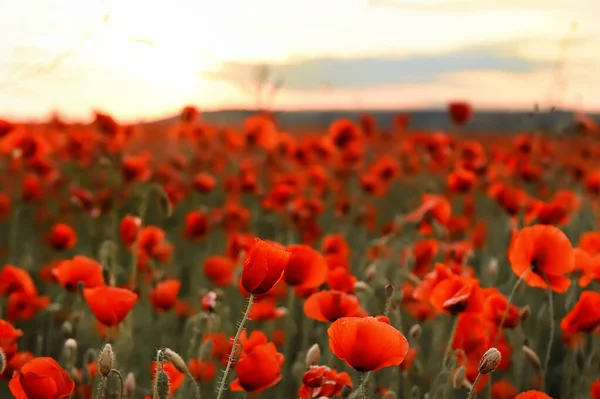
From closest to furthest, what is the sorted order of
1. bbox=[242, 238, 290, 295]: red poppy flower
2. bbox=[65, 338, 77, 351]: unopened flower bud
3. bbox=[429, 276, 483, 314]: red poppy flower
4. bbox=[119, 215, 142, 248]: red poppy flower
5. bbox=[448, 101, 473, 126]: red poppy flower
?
1. bbox=[242, 238, 290, 295]: red poppy flower
2. bbox=[429, 276, 483, 314]: red poppy flower
3. bbox=[65, 338, 77, 351]: unopened flower bud
4. bbox=[119, 215, 142, 248]: red poppy flower
5. bbox=[448, 101, 473, 126]: red poppy flower

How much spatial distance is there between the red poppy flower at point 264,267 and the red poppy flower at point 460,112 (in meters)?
4.12

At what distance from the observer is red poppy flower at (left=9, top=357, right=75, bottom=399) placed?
1.47 metres

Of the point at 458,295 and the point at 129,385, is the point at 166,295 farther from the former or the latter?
the point at 458,295

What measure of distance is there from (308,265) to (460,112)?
3642 millimetres

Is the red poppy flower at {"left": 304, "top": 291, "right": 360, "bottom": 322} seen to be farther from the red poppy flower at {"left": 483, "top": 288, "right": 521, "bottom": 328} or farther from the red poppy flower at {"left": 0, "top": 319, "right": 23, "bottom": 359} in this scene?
the red poppy flower at {"left": 0, "top": 319, "right": 23, "bottom": 359}

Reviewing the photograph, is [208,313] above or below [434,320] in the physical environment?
above

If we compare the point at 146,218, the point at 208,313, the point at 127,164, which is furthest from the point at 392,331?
the point at 146,218

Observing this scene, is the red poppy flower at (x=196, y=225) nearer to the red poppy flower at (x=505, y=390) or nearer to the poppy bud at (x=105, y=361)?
the red poppy flower at (x=505, y=390)

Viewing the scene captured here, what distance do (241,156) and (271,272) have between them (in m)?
6.67

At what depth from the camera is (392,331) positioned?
1.45 m

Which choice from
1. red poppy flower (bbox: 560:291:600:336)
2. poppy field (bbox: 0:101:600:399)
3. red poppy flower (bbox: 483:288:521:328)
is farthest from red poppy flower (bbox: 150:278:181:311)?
red poppy flower (bbox: 560:291:600:336)

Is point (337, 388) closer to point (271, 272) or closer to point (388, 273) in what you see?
point (271, 272)

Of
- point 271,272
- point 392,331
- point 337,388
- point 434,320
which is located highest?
point 271,272

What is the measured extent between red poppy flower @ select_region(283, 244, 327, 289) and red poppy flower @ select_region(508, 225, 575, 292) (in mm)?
523
